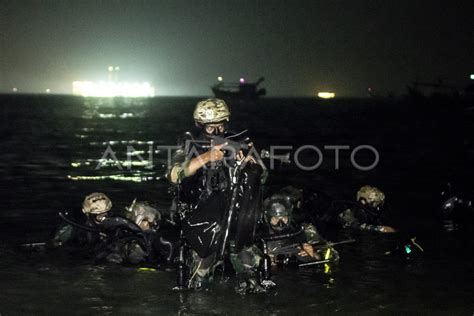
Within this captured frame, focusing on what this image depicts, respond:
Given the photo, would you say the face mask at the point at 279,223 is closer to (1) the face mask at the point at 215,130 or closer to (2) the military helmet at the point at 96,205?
(2) the military helmet at the point at 96,205

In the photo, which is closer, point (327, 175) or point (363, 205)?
point (363, 205)

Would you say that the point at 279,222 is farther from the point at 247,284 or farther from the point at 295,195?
the point at 295,195

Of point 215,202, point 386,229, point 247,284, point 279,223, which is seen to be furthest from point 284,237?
point 386,229

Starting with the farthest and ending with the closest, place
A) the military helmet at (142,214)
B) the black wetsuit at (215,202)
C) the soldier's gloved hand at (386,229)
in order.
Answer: the soldier's gloved hand at (386,229) → the military helmet at (142,214) → the black wetsuit at (215,202)

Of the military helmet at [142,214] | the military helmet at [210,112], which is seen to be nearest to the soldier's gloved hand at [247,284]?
the military helmet at [210,112]

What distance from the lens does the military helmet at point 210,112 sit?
8.94 metres

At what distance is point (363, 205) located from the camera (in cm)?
1550

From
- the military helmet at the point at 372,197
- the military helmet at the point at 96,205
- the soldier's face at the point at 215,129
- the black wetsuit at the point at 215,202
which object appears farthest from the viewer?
the military helmet at the point at 372,197

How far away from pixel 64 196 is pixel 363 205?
8896mm

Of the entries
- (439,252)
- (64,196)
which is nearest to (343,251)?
(439,252)

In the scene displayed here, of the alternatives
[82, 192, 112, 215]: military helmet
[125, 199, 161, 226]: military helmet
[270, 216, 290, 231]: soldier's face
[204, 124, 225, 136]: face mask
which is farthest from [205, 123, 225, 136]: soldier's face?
[125, 199, 161, 226]: military helmet

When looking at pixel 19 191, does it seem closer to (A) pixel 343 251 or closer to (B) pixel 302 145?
(A) pixel 343 251

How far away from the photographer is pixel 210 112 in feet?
29.3

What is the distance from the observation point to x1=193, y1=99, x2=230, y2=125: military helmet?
8938 millimetres
